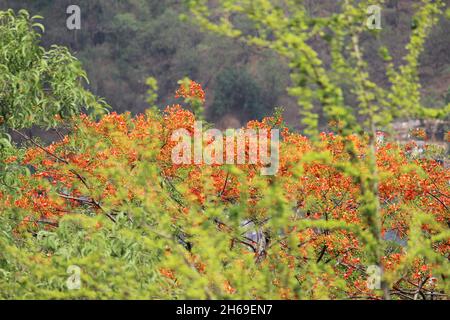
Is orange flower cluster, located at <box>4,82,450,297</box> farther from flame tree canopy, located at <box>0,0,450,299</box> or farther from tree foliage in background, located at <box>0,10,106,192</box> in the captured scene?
tree foliage in background, located at <box>0,10,106,192</box>

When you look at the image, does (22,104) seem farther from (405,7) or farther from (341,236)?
(405,7)

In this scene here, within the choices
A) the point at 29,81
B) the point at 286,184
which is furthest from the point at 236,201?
the point at 29,81

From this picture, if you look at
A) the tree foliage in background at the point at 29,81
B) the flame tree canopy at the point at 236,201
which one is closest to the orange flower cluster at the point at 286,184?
the flame tree canopy at the point at 236,201

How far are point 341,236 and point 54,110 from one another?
4673mm

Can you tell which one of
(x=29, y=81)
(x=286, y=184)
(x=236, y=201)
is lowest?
(x=236, y=201)

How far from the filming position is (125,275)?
20.8ft

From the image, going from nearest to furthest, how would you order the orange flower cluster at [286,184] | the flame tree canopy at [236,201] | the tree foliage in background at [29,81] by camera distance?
the flame tree canopy at [236,201], the tree foliage in background at [29,81], the orange flower cluster at [286,184]

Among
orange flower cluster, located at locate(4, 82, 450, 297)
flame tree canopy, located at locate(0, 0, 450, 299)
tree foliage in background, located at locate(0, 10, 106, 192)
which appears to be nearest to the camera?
flame tree canopy, located at locate(0, 0, 450, 299)

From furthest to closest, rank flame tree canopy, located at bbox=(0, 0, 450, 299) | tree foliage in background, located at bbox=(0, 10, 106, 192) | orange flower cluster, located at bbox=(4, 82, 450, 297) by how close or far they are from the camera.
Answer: orange flower cluster, located at bbox=(4, 82, 450, 297)
tree foliage in background, located at bbox=(0, 10, 106, 192)
flame tree canopy, located at bbox=(0, 0, 450, 299)

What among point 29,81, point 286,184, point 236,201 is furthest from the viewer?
point 236,201

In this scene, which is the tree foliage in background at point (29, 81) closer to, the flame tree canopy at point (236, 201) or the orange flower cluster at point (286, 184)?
the flame tree canopy at point (236, 201)

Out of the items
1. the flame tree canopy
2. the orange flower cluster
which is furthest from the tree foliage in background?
the orange flower cluster

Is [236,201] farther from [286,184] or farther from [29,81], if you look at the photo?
[29,81]

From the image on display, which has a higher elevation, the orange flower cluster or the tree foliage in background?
the tree foliage in background
